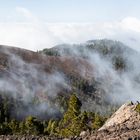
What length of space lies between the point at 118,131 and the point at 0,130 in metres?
82.7

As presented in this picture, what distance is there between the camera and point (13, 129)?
401 feet

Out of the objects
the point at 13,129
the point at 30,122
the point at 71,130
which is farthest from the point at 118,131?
the point at 13,129

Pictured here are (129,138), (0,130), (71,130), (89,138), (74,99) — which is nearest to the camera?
(129,138)

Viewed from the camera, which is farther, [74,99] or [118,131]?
[74,99]

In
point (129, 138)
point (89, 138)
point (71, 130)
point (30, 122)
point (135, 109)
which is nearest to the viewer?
point (129, 138)

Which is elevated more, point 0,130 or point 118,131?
point 118,131

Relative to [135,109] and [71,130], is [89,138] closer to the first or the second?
[135,109]

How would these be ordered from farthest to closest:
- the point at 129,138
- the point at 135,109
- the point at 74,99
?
the point at 74,99 < the point at 135,109 < the point at 129,138

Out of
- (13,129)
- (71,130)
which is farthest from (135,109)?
(13,129)

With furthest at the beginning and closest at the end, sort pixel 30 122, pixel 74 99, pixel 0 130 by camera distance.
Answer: pixel 0 130, pixel 30 122, pixel 74 99

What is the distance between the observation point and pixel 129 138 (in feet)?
127

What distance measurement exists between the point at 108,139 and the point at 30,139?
26.3 ft

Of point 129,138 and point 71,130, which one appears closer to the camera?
point 129,138

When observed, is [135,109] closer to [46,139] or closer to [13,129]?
[46,139]
